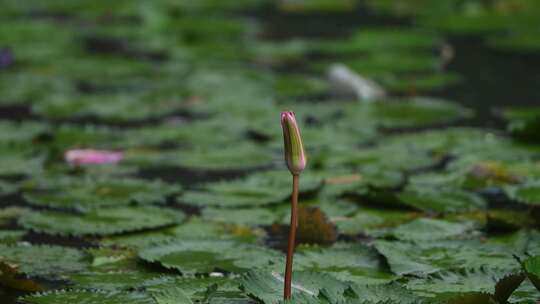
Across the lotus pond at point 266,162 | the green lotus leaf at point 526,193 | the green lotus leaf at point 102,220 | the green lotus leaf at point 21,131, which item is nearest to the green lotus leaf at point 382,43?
the lotus pond at point 266,162

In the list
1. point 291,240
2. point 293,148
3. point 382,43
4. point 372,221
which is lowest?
point 372,221

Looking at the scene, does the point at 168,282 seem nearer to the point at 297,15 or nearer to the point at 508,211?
the point at 508,211

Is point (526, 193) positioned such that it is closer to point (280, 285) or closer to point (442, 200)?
point (442, 200)

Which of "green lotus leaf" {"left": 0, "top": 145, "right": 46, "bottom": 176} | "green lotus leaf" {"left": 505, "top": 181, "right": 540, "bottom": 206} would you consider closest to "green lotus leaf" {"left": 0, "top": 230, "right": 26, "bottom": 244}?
"green lotus leaf" {"left": 0, "top": 145, "right": 46, "bottom": 176}

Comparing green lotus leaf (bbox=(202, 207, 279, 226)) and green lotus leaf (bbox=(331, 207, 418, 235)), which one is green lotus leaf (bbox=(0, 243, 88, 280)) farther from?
green lotus leaf (bbox=(331, 207, 418, 235))

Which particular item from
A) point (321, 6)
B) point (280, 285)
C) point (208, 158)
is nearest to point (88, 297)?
point (280, 285)

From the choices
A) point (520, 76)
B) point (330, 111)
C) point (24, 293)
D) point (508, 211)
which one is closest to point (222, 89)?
point (330, 111)
